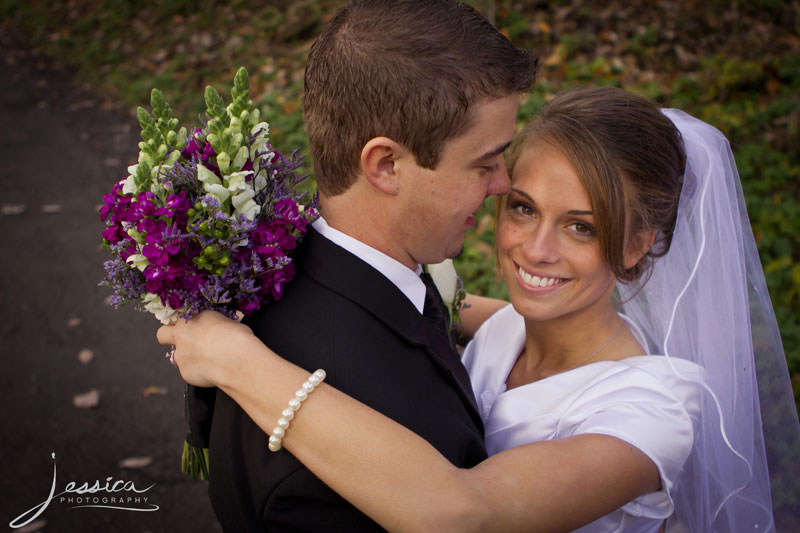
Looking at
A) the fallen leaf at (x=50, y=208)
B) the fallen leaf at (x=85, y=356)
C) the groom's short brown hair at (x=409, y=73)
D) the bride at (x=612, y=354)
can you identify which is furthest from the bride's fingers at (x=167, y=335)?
the fallen leaf at (x=50, y=208)

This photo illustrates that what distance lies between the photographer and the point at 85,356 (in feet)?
17.8

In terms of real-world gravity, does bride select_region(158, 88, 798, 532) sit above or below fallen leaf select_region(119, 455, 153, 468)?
above

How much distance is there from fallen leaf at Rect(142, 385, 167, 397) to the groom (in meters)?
3.14

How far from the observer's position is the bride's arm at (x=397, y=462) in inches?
74.1

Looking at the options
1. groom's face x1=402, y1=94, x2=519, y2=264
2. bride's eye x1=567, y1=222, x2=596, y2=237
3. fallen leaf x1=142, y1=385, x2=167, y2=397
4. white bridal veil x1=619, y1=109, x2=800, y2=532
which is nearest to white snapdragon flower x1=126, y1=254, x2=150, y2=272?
groom's face x1=402, y1=94, x2=519, y2=264

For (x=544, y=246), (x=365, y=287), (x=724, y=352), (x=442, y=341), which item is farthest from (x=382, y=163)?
(x=724, y=352)

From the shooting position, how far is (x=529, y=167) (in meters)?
2.65

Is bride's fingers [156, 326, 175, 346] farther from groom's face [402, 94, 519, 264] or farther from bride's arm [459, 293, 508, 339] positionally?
bride's arm [459, 293, 508, 339]

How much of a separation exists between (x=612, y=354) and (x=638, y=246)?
0.46 m

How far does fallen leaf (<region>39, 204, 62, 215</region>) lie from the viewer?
24.0 feet

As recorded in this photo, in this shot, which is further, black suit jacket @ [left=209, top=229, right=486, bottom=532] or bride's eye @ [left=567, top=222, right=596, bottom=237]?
bride's eye @ [left=567, top=222, right=596, bottom=237]

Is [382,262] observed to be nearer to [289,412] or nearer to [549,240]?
[289,412]

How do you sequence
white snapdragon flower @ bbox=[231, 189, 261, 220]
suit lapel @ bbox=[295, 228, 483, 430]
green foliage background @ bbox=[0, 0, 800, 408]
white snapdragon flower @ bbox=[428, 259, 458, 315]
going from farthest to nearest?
1. green foliage background @ bbox=[0, 0, 800, 408]
2. white snapdragon flower @ bbox=[428, 259, 458, 315]
3. suit lapel @ bbox=[295, 228, 483, 430]
4. white snapdragon flower @ bbox=[231, 189, 261, 220]

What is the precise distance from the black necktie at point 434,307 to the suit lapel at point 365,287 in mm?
156
